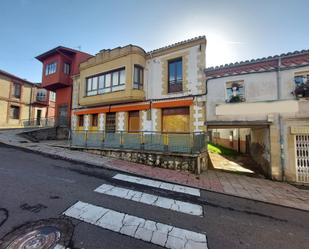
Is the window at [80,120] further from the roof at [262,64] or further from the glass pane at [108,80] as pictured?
A: the roof at [262,64]

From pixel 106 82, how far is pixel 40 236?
37.8 ft

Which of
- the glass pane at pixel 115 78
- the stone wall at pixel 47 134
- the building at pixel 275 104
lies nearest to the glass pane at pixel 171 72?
the building at pixel 275 104

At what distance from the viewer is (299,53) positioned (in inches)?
333

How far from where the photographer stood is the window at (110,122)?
13.5 m

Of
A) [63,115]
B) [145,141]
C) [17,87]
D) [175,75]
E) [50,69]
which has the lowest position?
[145,141]

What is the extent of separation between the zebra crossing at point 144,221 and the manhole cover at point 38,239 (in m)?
0.60

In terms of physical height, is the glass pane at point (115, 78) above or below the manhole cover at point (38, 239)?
above

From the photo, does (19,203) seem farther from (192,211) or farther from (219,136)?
(219,136)

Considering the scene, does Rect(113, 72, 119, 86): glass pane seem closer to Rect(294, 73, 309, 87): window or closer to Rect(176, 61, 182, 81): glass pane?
Rect(176, 61, 182, 81): glass pane

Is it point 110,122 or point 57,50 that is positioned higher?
point 57,50

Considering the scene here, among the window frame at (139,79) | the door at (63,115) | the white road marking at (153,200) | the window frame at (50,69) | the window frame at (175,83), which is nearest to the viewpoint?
the white road marking at (153,200)

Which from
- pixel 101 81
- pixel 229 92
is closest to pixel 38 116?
pixel 101 81

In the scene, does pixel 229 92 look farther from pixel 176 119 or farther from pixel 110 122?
pixel 110 122

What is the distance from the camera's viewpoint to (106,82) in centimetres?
1311
